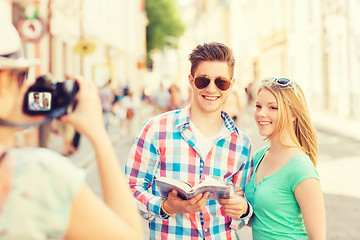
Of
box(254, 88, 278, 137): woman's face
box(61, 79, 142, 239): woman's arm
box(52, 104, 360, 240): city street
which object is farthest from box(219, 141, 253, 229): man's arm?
box(52, 104, 360, 240): city street

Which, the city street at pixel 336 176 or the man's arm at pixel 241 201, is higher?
the man's arm at pixel 241 201

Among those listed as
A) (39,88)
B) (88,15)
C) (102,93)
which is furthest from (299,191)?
(88,15)

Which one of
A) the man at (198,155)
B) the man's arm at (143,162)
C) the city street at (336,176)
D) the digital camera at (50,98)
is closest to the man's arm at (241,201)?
the man at (198,155)

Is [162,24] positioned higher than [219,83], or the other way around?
[162,24]

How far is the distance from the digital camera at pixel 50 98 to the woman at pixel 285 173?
1.38 meters

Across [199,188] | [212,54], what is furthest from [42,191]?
[212,54]

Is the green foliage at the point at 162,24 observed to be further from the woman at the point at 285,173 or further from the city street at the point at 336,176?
the woman at the point at 285,173

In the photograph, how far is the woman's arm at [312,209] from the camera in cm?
233

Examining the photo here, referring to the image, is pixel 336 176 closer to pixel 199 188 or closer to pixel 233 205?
pixel 233 205

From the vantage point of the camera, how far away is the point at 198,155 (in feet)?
8.25

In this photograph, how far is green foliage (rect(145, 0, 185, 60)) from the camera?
52.8 m

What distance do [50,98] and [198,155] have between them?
4.08 ft

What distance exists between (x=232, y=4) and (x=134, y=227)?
54157 millimetres

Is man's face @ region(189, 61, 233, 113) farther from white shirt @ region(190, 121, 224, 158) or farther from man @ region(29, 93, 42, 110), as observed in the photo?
man @ region(29, 93, 42, 110)
